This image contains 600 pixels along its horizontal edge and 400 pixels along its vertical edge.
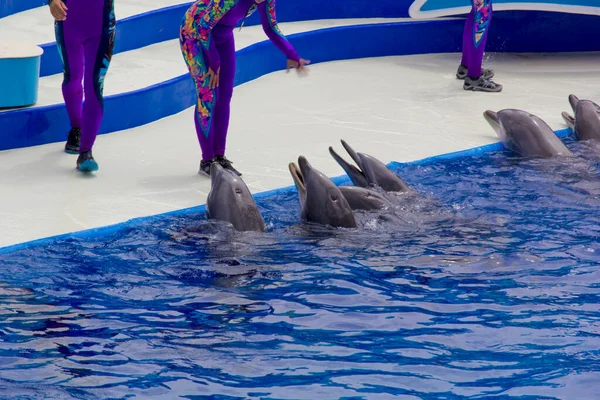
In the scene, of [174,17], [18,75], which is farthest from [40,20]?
[18,75]

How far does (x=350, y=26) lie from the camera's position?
31.1 feet

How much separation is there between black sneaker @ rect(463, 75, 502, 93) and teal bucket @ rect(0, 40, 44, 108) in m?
3.56

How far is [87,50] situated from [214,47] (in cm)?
74

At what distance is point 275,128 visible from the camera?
716 centimetres

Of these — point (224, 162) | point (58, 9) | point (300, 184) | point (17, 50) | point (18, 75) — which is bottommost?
point (224, 162)

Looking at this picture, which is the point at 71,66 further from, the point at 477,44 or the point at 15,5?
the point at 477,44

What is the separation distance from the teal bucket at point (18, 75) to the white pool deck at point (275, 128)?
0.86 feet

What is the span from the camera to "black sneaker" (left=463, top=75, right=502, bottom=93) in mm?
8320

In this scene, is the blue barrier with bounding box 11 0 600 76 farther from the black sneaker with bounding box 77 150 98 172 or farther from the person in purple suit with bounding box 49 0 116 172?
the black sneaker with bounding box 77 150 98 172

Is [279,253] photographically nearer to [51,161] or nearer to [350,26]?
[51,161]

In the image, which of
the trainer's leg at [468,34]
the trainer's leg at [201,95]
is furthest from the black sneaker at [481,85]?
the trainer's leg at [201,95]

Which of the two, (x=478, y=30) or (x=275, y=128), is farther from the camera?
(x=478, y=30)

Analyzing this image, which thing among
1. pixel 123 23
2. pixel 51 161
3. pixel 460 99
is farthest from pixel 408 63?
pixel 51 161

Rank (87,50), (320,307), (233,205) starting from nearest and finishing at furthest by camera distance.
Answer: (320,307) → (233,205) → (87,50)
